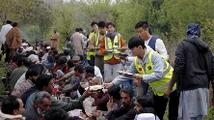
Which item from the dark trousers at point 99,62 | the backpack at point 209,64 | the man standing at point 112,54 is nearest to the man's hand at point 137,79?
the backpack at point 209,64

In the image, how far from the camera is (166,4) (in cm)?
4272

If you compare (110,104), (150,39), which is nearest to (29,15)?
(150,39)

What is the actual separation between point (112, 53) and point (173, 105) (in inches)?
138

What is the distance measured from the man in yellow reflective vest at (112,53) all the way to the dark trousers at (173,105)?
337 centimetres

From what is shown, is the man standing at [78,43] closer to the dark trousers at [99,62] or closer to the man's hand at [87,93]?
the dark trousers at [99,62]

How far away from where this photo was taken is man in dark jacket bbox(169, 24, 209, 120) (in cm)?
710

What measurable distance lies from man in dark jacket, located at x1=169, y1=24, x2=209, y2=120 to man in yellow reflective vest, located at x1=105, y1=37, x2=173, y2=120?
0.64ft

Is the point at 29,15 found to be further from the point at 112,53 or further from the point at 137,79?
the point at 137,79

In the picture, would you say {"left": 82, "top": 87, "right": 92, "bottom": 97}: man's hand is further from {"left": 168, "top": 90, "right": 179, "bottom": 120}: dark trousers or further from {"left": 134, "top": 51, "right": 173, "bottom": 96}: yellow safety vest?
{"left": 168, "top": 90, "right": 179, "bottom": 120}: dark trousers

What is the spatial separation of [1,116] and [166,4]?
37613 millimetres

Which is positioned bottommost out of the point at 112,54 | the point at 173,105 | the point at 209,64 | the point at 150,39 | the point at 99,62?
the point at 173,105

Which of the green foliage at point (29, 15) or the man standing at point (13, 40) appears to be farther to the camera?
the green foliage at point (29, 15)

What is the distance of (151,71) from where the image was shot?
716 centimetres

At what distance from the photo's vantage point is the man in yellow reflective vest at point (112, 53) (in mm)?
11109
